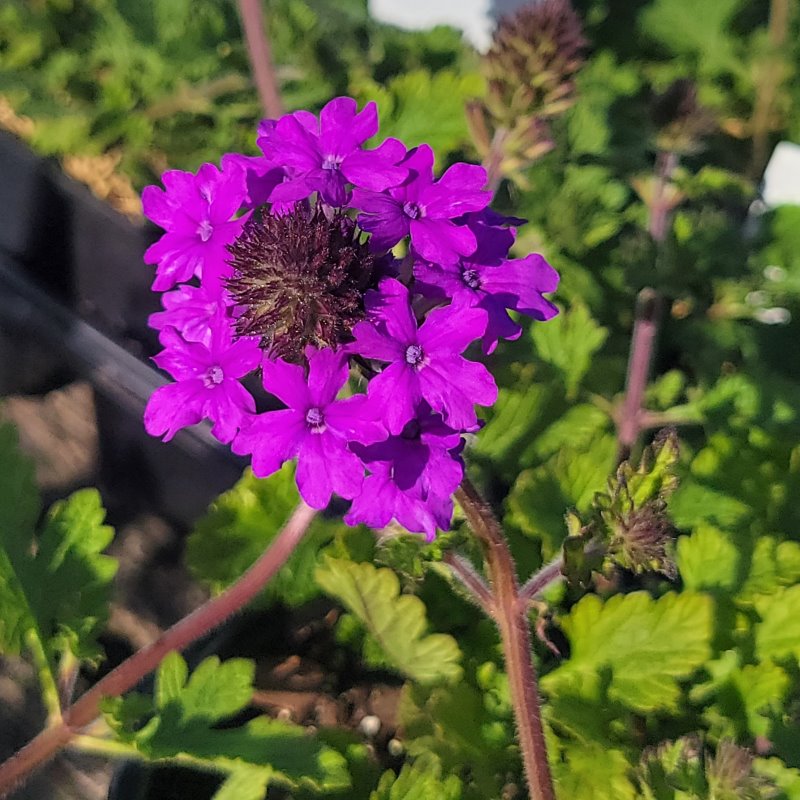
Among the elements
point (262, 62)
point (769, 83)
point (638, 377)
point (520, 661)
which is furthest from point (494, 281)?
point (769, 83)


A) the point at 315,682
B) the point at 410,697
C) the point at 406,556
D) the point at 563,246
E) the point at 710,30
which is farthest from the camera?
the point at 710,30

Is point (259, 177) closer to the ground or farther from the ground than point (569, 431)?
farther from the ground

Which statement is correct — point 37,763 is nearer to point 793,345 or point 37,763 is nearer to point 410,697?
point 410,697

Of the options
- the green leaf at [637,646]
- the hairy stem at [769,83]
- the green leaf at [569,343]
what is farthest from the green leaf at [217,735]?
the hairy stem at [769,83]

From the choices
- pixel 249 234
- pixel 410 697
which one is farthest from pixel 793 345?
pixel 249 234

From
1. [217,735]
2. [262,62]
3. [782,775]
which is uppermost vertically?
[262,62]

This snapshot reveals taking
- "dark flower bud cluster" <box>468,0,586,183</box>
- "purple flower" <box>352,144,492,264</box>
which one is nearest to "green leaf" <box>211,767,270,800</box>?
"purple flower" <box>352,144,492,264</box>

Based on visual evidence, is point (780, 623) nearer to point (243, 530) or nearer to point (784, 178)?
point (243, 530)

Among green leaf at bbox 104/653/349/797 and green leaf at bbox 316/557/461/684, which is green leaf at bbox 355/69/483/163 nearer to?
green leaf at bbox 316/557/461/684
